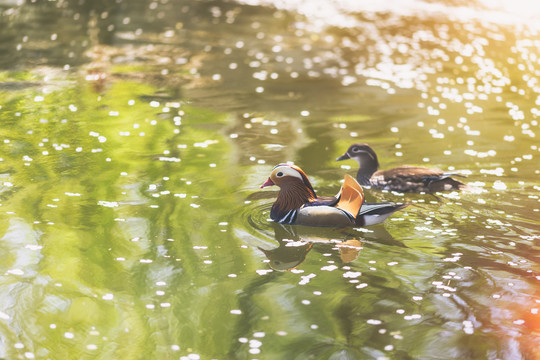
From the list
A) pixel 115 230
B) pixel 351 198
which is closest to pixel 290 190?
pixel 351 198

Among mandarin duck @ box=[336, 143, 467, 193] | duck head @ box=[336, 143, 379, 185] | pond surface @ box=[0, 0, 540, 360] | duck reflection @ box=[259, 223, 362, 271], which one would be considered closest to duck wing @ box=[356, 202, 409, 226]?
pond surface @ box=[0, 0, 540, 360]

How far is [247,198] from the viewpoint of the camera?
9.88 meters

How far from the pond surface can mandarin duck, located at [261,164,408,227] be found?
0.57ft

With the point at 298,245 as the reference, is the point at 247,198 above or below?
below

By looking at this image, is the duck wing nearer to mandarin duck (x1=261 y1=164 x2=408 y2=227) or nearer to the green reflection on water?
mandarin duck (x1=261 y1=164 x2=408 y2=227)

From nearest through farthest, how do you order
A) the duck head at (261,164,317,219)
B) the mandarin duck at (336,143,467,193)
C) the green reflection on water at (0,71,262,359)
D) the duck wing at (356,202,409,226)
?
1. the green reflection on water at (0,71,262,359)
2. the duck wing at (356,202,409,226)
3. the duck head at (261,164,317,219)
4. the mandarin duck at (336,143,467,193)

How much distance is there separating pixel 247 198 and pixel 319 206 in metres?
1.14

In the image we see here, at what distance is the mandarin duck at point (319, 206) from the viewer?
29.5 ft

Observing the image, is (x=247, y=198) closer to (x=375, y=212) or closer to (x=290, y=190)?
(x=290, y=190)

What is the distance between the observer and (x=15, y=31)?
1841cm

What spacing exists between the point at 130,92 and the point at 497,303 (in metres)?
8.70

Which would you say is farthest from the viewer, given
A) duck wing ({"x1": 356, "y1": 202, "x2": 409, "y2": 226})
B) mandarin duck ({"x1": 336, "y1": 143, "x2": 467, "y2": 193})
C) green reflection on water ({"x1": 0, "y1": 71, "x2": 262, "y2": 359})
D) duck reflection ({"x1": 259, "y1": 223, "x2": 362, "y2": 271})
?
mandarin duck ({"x1": 336, "y1": 143, "x2": 467, "y2": 193})

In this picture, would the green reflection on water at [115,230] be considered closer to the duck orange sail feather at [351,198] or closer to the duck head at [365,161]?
the duck orange sail feather at [351,198]

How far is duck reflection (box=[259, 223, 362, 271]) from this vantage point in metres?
8.26
